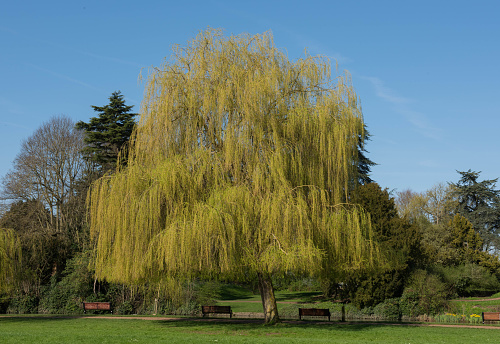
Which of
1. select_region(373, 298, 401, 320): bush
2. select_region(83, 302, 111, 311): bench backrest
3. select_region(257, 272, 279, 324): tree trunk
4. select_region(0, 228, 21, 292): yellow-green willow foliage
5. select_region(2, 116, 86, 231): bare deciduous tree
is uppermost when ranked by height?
select_region(2, 116, 86, 231): bare deciduous tree

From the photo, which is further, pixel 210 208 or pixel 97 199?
pixel 97 199

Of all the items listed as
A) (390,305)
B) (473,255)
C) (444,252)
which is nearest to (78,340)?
(390,305)

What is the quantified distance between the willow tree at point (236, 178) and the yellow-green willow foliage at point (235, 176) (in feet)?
0.13

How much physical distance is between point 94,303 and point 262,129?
54.0 ft

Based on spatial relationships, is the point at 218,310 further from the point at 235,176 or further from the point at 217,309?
the point at 235,176

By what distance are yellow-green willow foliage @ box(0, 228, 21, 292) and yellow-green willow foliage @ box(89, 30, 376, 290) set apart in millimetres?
7971

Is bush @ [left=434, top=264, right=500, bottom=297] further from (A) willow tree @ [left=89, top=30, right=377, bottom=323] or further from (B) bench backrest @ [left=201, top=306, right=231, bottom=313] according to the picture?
(A) willow tree @ [left=89, top=30, right=377, bottom=323]

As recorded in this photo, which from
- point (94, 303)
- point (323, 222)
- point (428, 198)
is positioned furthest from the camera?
point (428, 198)

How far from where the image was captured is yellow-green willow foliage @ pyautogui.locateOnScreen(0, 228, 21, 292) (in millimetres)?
22062

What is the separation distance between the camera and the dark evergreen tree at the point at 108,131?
114 feet

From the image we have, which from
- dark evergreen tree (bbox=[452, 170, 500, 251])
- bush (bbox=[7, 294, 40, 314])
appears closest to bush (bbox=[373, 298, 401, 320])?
bush (bbox=[7, 294, 40, 314])

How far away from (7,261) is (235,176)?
13134 millimetres

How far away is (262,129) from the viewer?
1620 centimetres

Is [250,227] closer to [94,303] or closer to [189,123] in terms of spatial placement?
[189,123]
